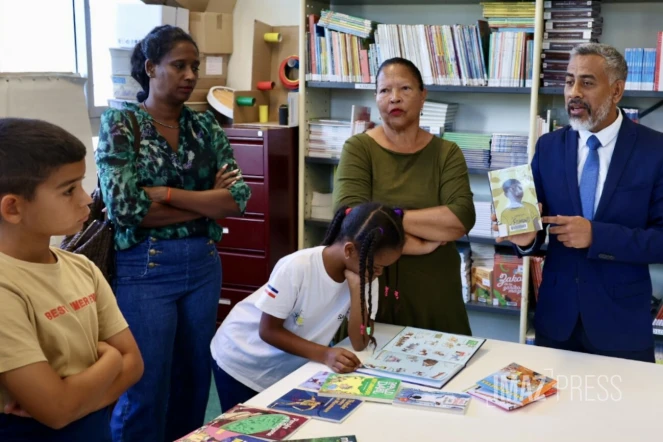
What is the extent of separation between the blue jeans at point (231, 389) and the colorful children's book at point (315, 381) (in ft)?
1.13

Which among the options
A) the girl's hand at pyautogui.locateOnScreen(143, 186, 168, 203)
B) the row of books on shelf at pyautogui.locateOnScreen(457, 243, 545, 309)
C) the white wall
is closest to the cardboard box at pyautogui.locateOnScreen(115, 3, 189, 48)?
the white wall

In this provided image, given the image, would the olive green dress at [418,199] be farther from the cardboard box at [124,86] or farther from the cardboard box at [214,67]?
the cardboard box at [214,67]

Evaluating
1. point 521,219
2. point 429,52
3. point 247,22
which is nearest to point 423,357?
point 521,219

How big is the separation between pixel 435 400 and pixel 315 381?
0.31 meters

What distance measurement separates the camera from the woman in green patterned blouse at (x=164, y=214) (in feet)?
7.16

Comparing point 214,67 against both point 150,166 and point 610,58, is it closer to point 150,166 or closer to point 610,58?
point 150,166

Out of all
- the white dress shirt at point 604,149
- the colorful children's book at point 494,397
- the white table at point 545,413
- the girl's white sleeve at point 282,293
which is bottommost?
the white table at point 545,413

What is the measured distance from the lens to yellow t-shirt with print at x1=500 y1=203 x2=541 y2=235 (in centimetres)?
201

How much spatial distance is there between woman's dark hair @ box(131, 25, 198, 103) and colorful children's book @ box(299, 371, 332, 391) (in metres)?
1.12

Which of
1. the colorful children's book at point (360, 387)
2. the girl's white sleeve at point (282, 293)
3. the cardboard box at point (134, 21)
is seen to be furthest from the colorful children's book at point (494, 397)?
the cardboard box at point (134, 21)

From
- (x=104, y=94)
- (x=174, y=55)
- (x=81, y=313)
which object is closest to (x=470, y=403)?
(x=81, y=313)

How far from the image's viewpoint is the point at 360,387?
174 centimetres

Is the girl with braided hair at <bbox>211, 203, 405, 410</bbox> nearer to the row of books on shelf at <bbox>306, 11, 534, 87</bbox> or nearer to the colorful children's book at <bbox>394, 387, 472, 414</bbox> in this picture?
the colorful children's book at <bbox>394, 387, 472, 414</bbox>

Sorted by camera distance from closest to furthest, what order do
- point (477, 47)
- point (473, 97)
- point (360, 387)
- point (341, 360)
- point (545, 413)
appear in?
1. point (545, 413)
2. point (360, 387)
3. point (341, 360)
4. point (477, 47)
5. point (473, 97)
